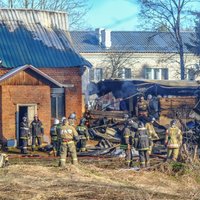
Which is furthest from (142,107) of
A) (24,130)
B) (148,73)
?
(148,73)

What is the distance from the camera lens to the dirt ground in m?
15.8

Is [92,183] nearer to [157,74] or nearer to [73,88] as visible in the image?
[73,88]

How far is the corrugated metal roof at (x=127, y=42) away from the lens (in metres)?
63.3

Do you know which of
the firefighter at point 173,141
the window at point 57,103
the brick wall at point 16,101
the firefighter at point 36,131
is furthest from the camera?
the window at point 57,103

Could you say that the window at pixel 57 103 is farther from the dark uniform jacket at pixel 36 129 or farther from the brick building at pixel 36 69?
the dark uniform jacket at pixel 36 129

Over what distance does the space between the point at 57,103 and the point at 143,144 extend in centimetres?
1197

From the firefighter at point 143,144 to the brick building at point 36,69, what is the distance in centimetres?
978

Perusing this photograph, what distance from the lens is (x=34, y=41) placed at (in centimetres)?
3381

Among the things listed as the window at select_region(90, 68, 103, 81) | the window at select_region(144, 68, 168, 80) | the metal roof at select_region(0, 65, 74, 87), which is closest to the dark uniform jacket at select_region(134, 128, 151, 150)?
the metal roof at select_region(0, 65, 74, 87)

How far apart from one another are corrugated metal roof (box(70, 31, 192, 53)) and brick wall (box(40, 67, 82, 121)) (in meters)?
28.6

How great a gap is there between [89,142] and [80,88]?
12.7ft

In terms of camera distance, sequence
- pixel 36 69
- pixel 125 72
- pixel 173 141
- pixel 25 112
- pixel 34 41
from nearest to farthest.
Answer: pixel 173 141, pixel 36 69, pixel 25 112, pixel 34 41, pixel 125 72

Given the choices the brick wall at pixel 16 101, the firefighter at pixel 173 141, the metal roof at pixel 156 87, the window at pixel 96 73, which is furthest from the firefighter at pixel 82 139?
the window at pixel 96 73

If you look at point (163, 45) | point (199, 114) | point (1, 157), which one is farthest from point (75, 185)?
point (163, 45)
